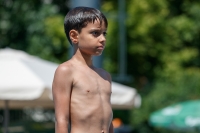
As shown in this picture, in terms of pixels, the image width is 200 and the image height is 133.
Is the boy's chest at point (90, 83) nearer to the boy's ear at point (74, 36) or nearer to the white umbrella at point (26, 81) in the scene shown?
the boy's ear at point (74, 36)

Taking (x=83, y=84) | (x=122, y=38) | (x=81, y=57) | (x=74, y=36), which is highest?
(x=122, y=38)

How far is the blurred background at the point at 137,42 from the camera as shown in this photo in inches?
730

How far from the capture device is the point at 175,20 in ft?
66.0

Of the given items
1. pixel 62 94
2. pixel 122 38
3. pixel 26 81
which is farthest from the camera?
pixel 122 38

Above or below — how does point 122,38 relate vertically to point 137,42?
below

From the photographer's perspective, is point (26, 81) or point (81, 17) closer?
point (81, 17)

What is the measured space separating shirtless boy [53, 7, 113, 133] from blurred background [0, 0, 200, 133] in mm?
13572

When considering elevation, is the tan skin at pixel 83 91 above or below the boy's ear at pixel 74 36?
below

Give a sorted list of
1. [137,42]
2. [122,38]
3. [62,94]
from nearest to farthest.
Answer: [62,94] → [122,38] → [137,42]

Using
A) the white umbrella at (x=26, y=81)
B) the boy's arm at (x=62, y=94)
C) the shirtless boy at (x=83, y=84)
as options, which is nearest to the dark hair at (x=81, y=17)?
the shirtless boy at (x=83, y=84)

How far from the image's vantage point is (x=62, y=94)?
4.19 metres

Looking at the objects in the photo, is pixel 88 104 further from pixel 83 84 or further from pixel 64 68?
pixel 64 68

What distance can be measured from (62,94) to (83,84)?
0.14 meters

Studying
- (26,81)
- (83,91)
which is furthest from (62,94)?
(26,81)
